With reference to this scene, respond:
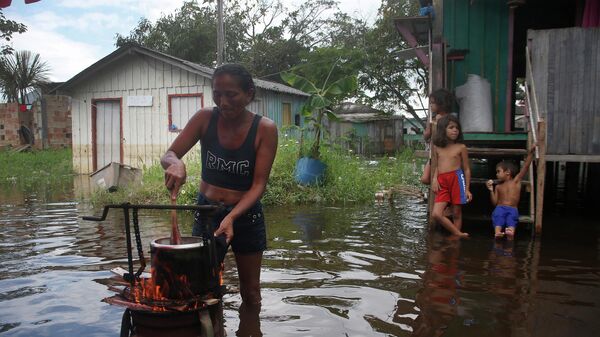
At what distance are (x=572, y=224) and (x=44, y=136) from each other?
65.7 feet

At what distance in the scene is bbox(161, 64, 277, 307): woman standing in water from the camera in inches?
114

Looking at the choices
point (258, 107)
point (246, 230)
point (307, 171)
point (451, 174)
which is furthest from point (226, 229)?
point (258, 107)

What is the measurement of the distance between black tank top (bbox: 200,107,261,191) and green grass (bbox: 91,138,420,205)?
5608 mm

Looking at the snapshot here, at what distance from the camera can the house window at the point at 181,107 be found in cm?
1390

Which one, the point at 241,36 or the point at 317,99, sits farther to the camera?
the point at 241,36

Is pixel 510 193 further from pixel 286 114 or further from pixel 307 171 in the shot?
pixel 286 114

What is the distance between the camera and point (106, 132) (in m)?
15.1

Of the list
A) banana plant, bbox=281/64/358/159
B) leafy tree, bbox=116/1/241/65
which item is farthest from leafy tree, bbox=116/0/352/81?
banana plant, bbox=281/64/358/159

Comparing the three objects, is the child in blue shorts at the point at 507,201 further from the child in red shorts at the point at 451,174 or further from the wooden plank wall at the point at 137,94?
the wooden plank wall at the point at 137,94

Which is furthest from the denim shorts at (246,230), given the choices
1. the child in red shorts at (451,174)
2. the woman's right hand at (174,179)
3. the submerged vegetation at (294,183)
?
the submerged vegetation at (294,183)

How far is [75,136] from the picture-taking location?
15.2 metres

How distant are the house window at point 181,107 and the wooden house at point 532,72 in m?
6.54

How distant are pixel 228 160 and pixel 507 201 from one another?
4.26m

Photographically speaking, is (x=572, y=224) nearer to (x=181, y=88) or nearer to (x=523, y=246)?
(x=523, y=246)
